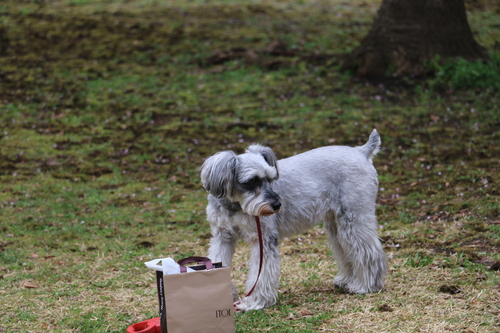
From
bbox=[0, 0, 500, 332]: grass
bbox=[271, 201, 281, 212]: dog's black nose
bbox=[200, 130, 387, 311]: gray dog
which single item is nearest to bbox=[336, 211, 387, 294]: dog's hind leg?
bbox=[200, 130, 387, 311]: gray dog

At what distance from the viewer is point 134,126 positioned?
37.6 feet

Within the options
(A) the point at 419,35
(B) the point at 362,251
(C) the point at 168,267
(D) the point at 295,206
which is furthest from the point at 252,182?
(A) the point at 419,35

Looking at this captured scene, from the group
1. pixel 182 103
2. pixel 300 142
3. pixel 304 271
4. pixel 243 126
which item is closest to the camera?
pixel 304 271

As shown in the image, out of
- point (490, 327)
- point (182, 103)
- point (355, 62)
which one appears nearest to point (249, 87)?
point (182, 103)

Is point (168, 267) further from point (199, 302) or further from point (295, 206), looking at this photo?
point (295, 206)

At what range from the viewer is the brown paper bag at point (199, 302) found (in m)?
3.76

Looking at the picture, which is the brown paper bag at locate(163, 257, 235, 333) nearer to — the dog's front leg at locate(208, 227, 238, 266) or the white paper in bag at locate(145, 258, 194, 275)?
the white paper in bag at locate(145, 258, 194, 275)

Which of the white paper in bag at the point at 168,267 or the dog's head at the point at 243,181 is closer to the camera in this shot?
the white paper in bag at the point at 168,267

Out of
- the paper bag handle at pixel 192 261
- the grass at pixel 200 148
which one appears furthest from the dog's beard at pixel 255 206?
the grass at pixel 200 148

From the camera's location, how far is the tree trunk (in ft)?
39.4

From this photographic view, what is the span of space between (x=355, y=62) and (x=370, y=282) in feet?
27.9

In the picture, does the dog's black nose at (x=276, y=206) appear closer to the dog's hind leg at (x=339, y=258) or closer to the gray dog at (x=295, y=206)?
the gray dog at (x=295, y=206)

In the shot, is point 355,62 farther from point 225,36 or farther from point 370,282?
point 370,282

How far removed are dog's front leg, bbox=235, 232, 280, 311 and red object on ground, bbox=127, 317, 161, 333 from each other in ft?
2.77
